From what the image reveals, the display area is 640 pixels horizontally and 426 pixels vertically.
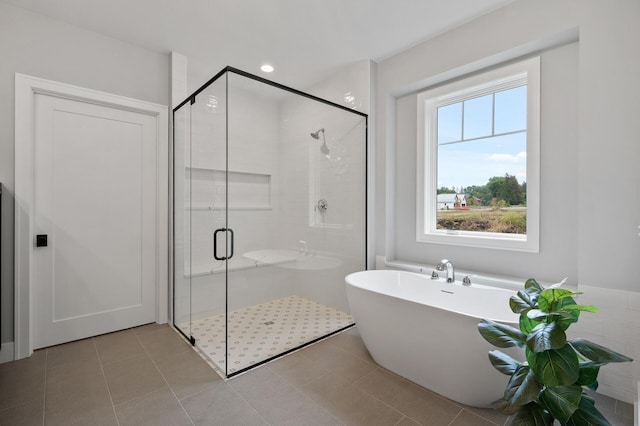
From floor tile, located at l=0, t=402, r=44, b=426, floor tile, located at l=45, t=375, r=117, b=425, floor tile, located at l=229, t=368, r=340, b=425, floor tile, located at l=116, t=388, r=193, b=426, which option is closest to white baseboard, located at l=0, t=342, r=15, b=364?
floor tile, located at l=45, t=375, r=117, b=425

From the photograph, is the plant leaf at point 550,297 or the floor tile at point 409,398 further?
the floor tile at point 409,398

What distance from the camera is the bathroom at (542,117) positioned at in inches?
74.6

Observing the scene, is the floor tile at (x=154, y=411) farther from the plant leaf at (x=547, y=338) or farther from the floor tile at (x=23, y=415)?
the plant leaf at (x=547, y=338)

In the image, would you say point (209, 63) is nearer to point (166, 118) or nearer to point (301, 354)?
point (166, 118)

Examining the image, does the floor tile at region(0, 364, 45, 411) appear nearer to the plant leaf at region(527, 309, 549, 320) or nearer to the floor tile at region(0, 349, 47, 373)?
the floor tile at region(0, 349, 47, 373)

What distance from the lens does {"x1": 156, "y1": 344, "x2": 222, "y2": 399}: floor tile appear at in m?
2.00

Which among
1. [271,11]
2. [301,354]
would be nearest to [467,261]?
[301,354]

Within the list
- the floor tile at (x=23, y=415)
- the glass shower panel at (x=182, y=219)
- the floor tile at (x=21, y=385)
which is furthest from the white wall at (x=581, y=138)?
the floor tile at (x=21, y=385)

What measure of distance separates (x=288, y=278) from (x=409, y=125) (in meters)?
2.00

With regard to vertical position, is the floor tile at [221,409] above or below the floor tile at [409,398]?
below

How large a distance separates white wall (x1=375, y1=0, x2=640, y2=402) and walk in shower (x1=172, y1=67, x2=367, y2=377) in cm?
97

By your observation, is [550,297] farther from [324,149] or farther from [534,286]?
[324,149]

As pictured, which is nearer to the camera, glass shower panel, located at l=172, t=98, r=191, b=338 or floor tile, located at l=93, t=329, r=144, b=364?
floor tile, located at l=93, t=329, r=144, b=364

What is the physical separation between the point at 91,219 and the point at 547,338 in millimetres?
3379
